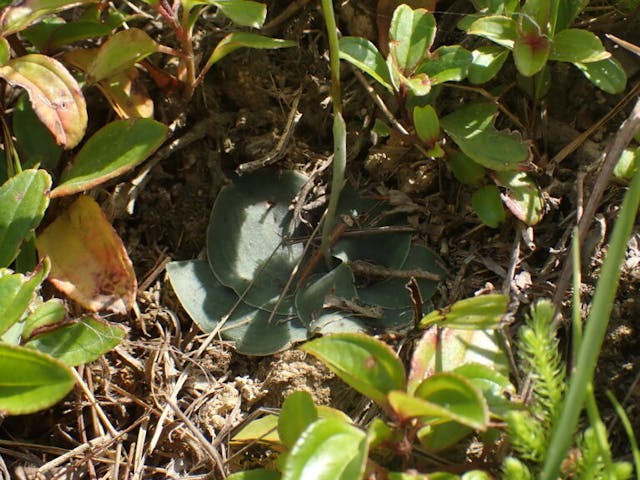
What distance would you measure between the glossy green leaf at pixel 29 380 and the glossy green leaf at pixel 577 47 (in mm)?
961

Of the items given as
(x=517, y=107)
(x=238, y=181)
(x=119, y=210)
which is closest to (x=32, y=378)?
(x=119, y=210)

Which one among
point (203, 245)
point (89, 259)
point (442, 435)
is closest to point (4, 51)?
point (89, 259)

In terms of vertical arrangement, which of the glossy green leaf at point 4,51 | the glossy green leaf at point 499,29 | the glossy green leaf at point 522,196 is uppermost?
the glossy green leaf at point 499,29

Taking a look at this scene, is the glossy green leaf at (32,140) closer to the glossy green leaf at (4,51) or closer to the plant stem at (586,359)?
the glossy green leaf at (4,51)

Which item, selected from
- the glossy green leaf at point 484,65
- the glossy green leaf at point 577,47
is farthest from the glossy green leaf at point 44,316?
the glossy green leaf at point 577,47

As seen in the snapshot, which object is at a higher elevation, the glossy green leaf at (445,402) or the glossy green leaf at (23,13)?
the glossy green leaf at (23,13)

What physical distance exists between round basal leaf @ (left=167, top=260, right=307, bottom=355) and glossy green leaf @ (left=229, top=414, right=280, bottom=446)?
17 centimetres

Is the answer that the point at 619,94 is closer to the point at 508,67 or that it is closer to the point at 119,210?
the point at 508,67

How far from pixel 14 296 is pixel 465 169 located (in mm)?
800

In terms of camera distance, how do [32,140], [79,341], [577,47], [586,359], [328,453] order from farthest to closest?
[32,140]
[577,47]
[79,341]
[328,453]
[586,359]

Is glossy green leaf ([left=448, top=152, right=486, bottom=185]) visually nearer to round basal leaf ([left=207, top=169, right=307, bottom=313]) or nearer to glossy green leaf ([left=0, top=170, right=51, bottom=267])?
round basal leaf ([left=207, top=169, right=307, bottom=313])

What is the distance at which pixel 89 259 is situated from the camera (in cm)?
136

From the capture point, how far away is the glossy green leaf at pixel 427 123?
1.37 metres

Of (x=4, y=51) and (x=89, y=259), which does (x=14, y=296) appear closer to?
(x=89, y=259)
